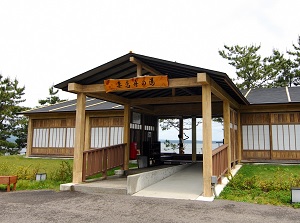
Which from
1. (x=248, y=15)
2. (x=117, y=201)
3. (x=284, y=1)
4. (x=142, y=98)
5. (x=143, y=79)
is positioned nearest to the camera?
(x=117, y=201)

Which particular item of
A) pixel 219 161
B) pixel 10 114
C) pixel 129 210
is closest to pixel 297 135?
pixel 219 161

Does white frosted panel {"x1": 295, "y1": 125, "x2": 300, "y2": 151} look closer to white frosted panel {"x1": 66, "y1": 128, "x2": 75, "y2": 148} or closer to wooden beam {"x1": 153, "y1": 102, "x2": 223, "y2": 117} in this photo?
wooden beam {"x1": 153, "y1": 102, "x2": 223, "y2": 117}

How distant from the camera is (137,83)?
7434 mm

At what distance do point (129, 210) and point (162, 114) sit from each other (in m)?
8.91

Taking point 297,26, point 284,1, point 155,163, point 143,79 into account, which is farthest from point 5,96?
point 297,26

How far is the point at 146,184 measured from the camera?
7.68 metres

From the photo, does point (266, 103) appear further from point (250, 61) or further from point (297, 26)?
point (297, 26)

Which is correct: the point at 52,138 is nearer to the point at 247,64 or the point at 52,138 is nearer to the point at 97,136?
the point at 97,136

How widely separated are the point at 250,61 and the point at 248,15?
1856cm

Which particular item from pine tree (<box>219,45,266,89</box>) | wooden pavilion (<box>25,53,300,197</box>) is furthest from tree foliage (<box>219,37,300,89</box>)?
wooden pavilion (<box>25,53,300,197</box>)

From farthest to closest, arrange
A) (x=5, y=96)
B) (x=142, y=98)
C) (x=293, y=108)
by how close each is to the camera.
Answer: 1. (x=5, y=96)
2. (x=293, y=108)
3. (x=142, y=98)

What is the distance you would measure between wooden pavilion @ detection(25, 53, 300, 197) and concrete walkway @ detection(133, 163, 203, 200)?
0.59m

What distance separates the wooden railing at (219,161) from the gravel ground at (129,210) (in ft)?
3.97

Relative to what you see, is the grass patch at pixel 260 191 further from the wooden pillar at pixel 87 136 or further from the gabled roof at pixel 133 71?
the wooden pillar at pixel 87 136
